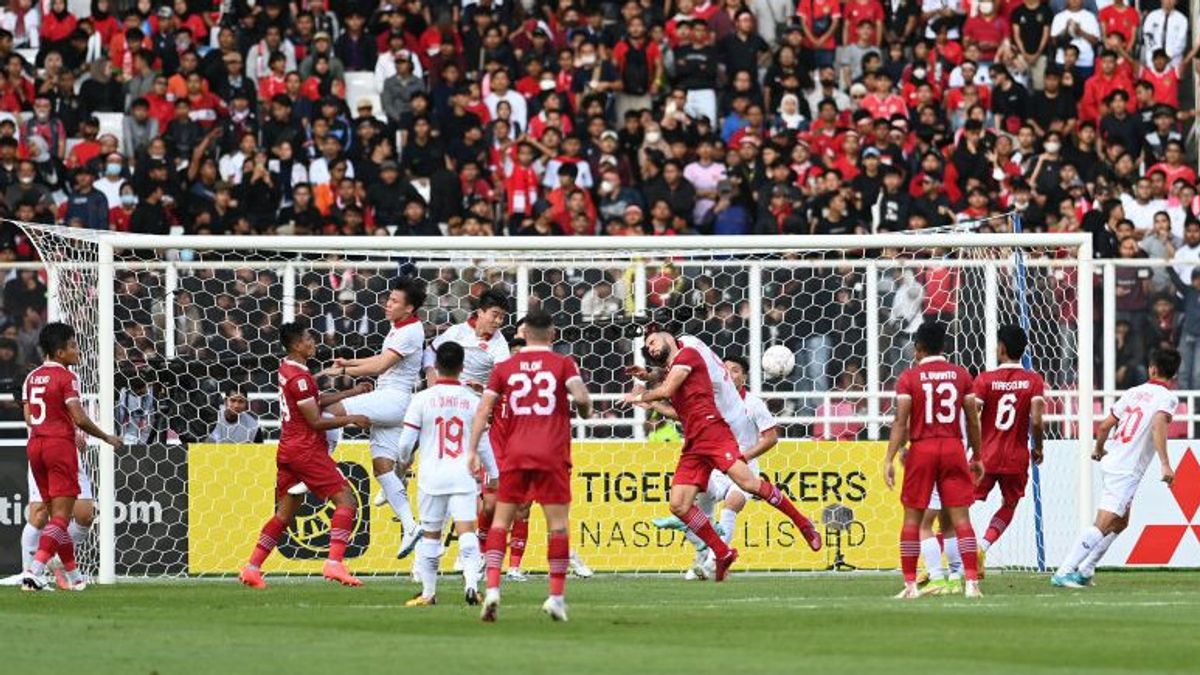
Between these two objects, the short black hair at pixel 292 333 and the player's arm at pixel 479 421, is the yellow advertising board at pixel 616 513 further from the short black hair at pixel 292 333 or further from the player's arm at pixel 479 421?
the player's arm at pixel 479 421

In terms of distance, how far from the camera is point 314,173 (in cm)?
2895

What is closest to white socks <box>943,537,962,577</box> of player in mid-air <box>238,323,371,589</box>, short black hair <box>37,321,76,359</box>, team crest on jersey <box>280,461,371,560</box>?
player in mid-air <box>238,323,371,589</box>

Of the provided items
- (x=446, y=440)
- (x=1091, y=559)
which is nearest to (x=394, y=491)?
(x=446, y=440)

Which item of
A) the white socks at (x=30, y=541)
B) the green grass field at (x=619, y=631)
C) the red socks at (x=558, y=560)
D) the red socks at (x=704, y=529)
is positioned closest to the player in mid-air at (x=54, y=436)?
the green grass field at (x=619, y=631)

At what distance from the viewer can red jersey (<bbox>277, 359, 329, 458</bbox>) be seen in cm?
1941

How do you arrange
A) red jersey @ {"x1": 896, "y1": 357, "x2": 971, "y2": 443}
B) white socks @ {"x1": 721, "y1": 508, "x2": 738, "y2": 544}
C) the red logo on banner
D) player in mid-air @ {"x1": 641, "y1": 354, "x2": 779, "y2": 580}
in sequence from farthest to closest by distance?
the red logo on banner → white socks @ {"x1": 721, "y1": 508, "x2": 738, "y2": 544} → player in mid-air @ {"x1": 641, "y1": 354, "x2": 779, "y2": 580} → red jersey @ {"x1": 896, "y1": 357, "x2": 971, "y2": 443}

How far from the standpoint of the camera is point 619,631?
14.7 metres

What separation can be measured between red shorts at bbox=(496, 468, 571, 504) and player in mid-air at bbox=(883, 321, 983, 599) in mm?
2976

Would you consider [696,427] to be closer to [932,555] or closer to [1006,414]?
[932,555]

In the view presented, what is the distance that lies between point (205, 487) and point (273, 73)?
9.26 metres

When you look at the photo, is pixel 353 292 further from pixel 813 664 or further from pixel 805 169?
pixel 813 664

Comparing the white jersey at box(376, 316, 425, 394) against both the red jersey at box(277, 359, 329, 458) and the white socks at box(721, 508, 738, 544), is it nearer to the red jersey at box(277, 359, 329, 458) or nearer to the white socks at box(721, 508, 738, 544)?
the red jersey at box(277, 359, 329, 458)

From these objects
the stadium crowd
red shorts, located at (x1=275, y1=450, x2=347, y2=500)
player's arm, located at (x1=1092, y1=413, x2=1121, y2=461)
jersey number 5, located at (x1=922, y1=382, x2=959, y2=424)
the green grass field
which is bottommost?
the green grass field

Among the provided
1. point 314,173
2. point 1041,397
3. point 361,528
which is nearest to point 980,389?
point 1041,397
